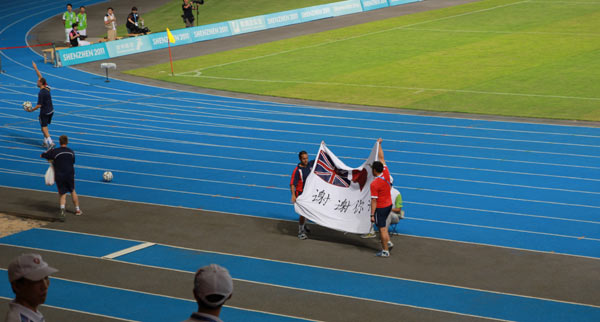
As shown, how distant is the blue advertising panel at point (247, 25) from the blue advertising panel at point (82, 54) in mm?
8145

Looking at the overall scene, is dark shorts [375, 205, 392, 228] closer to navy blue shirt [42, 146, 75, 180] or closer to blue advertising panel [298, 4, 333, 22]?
navy blue shirt [42, 146, 75, 180]

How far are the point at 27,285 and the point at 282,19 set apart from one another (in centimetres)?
3879

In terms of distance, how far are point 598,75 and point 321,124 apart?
1161cm

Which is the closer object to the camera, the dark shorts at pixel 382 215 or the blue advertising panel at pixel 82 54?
the dark shorts at pixel 382 215

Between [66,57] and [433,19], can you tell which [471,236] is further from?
[433,19]

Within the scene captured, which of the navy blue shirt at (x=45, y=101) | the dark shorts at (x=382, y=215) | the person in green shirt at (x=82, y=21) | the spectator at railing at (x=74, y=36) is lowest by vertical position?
the dark shorts at (x=382, y=215)

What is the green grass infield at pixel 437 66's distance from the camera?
81.4 ft

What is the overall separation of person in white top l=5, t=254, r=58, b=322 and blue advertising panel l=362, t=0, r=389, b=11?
43505mm

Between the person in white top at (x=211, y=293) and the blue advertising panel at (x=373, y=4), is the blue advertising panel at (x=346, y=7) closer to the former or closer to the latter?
the blue advertising panel at (x=373, y=4)

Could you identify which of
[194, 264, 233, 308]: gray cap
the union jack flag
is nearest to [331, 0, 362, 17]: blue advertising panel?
the union jack flag

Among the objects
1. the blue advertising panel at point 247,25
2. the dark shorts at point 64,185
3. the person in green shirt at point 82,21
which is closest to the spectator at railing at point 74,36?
the person in green shirt at point 82,21

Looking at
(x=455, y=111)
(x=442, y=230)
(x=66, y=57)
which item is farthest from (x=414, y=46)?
(x=442, y=230)

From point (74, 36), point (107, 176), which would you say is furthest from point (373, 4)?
point (107, 176)

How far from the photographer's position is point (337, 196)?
13.3 m
